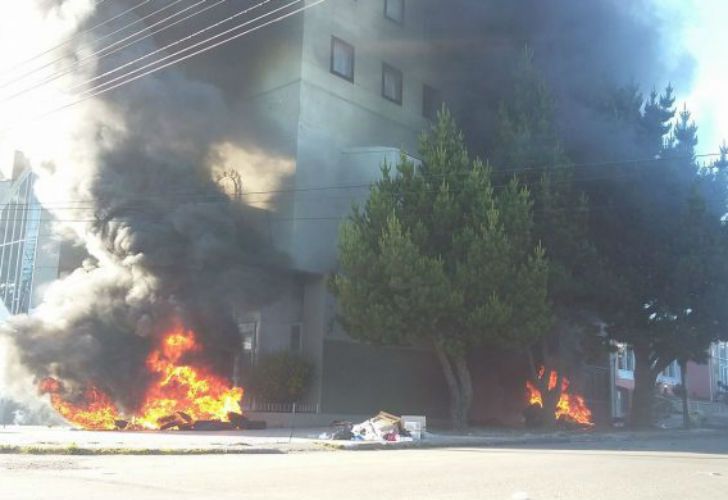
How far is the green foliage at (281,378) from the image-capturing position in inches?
919

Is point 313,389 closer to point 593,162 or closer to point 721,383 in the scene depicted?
point 593,162

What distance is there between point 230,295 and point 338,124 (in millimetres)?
7613

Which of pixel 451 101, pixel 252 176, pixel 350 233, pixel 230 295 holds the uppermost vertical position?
pixel 451 101

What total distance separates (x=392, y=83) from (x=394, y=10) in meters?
3.08

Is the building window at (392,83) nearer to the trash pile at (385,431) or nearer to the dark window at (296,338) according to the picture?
the dark window at (296,338)

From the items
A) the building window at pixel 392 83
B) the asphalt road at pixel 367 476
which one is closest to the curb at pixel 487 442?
the asphalt road at pixel 367 476

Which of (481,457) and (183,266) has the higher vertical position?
(183,266)

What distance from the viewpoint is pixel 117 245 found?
22.8 metres

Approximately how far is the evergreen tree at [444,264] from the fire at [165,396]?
520cm

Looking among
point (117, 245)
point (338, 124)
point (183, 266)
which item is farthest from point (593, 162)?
point (117, 245)

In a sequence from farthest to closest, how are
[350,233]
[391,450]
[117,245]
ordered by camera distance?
[117,245] → [350,233] → [391,450]

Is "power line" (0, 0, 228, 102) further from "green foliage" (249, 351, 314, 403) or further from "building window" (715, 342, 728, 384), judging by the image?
"building window" (715, 342, 728, 384)

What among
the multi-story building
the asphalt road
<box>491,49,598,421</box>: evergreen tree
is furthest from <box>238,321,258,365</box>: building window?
the asphalt road

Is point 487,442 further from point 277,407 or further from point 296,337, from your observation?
point 296,337
